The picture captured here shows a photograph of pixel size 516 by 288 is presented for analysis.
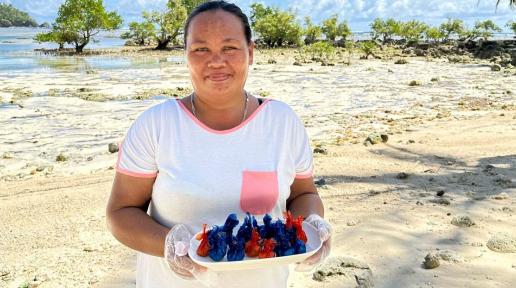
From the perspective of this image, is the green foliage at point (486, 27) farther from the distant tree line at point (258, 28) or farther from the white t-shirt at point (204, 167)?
the white t-shirt at point (204, 167)

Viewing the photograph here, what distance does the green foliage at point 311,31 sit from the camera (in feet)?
130

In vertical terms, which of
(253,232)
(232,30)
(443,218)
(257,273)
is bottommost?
(443,218)

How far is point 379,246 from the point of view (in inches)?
136

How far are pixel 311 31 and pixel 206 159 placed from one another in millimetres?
39377

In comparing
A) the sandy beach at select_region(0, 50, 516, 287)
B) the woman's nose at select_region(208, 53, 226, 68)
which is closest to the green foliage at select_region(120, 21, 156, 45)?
the sandy beach at select_region(0, 50, 516, 287)

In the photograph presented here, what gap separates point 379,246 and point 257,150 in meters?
2.21

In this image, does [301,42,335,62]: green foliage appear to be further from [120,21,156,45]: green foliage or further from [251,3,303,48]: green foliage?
[120,21,156,45]: green foliage

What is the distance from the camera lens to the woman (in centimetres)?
147

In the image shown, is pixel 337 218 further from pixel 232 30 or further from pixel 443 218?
pixel 232 30

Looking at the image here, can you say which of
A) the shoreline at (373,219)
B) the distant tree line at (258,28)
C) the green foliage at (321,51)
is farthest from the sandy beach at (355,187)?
the distant tree line at (258,28)

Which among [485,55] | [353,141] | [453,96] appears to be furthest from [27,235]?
[485,55]

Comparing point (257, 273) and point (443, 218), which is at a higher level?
point (257, 273)

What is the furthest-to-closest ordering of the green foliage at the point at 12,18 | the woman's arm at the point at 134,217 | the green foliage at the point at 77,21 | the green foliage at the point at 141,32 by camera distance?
the green foliage at the point at 12,18 < the green foliage at the point at 141,32 < the green foliage at the point at 77,21 < the woman's arm at the point at 134,217

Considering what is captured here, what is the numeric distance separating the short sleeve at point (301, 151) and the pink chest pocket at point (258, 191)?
13 cm
